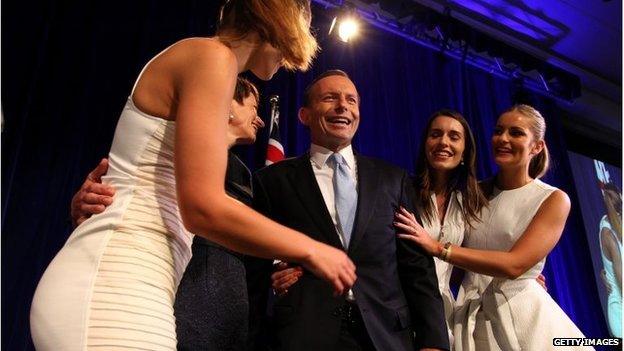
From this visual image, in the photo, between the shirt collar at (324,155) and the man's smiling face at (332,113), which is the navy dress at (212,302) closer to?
the shirt collar at (324,155)

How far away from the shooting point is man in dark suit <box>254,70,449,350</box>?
5.14 ft

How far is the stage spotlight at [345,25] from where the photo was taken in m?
4.33

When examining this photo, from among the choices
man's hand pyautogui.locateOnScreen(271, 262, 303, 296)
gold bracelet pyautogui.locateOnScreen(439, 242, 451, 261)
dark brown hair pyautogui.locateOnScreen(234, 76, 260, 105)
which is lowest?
man's hand pyautogui.locateOnScreen(271, 262, 303, 296)

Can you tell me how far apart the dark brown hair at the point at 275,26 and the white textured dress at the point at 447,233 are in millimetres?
1300

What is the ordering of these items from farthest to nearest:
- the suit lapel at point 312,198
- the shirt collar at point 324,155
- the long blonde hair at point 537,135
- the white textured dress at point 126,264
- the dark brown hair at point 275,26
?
the long blonde hair at point 537,135 → the shirt collar at point 324,155 → the suit lapel at point 312,198 → the dark brown hair at point 275,26 → the white textured dress at point 126,264

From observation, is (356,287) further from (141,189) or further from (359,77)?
(359,77)

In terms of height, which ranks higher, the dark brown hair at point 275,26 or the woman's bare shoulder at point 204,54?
the dark brown hair at point 275,26

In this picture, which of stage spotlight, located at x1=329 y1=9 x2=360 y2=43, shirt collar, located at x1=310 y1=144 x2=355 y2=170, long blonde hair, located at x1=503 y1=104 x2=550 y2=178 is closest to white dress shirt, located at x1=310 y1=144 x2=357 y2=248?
shirt collar, located at x1=310 y1=144 x2=355 y2=170

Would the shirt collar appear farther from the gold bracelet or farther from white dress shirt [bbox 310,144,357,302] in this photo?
the gold bracelet

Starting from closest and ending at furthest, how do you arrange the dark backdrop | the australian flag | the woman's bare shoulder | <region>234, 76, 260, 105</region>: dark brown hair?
the woman's bare shoulder, <region>234, 76, 260, 105</region>: dark brown hair, the dark backdrop, the australian flag

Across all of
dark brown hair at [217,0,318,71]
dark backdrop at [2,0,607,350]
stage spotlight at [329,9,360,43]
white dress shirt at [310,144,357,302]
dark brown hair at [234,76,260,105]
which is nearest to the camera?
dark brown hair at [217,0,318,71]

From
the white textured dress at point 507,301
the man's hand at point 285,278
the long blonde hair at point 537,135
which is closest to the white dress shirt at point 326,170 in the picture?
the man's hand at point 285,278

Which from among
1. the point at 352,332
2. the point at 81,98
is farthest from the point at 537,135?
the point at 81,98

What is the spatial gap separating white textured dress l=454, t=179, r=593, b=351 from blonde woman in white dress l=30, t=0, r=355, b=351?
1.35 meters
